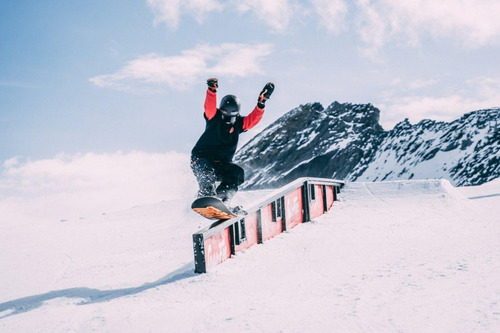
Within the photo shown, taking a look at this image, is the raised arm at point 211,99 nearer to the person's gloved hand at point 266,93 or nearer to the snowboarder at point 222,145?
the snowboarder at point 222,145

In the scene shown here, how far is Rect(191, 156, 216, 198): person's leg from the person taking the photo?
17.5 ft

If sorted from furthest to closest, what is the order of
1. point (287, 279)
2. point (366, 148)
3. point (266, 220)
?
point (366, 148), point (266, 220), point (287, 279)

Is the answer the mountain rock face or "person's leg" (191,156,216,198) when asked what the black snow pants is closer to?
"person's leg" (191,156,216,198)

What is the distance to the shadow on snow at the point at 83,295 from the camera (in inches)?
156

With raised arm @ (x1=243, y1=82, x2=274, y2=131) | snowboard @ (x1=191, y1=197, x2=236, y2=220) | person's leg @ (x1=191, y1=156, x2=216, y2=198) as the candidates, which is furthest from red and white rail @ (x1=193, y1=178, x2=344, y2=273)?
raised arm @ (x1=243, y1=82, x2=274, y2=131)

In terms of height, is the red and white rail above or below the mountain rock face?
below

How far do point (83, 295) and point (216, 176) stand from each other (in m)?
2.09

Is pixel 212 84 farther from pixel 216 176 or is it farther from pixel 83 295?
pixel 83 295

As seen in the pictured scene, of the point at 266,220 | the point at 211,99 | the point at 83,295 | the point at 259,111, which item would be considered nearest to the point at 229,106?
the point at 211,99

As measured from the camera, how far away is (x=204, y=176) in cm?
537

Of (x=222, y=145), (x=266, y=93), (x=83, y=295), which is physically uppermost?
(x=266, y=93)

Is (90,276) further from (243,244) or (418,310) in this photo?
(418,310)

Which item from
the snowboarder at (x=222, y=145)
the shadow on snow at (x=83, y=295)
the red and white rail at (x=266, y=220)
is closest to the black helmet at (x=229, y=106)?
the snowboarder at (x=222, y=145)

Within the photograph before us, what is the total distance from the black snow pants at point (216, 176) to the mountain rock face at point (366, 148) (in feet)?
250
